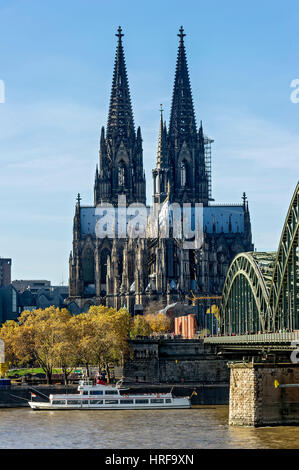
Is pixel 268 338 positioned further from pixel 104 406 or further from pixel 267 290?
pixel 104 406

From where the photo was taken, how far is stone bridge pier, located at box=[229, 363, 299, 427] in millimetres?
71562

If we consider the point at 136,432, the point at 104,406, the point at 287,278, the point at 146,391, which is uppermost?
the point at 287,278

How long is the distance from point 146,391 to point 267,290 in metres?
15.3

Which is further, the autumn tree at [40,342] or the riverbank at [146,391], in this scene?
the autumn tree at [40,342]

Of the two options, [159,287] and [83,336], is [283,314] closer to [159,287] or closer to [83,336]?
[83,336]

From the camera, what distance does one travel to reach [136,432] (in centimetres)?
7100

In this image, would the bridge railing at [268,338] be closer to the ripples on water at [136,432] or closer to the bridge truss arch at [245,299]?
the bridge truss arch at [245,299]

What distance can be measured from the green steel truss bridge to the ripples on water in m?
8.40

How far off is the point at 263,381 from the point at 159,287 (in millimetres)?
115123

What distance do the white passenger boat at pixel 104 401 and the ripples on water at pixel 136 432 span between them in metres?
4.42

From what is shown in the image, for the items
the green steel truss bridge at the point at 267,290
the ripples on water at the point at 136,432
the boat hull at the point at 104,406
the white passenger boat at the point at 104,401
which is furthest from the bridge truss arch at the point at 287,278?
the white passenger boat at the point at 104,401

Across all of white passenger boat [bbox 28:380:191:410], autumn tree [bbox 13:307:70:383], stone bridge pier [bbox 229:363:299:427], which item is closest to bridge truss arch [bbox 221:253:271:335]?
white passenger boat [bbox 28:380:191:410]

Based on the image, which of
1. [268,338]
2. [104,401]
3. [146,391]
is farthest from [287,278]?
[146,391]

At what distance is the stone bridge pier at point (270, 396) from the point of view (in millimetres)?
71562
